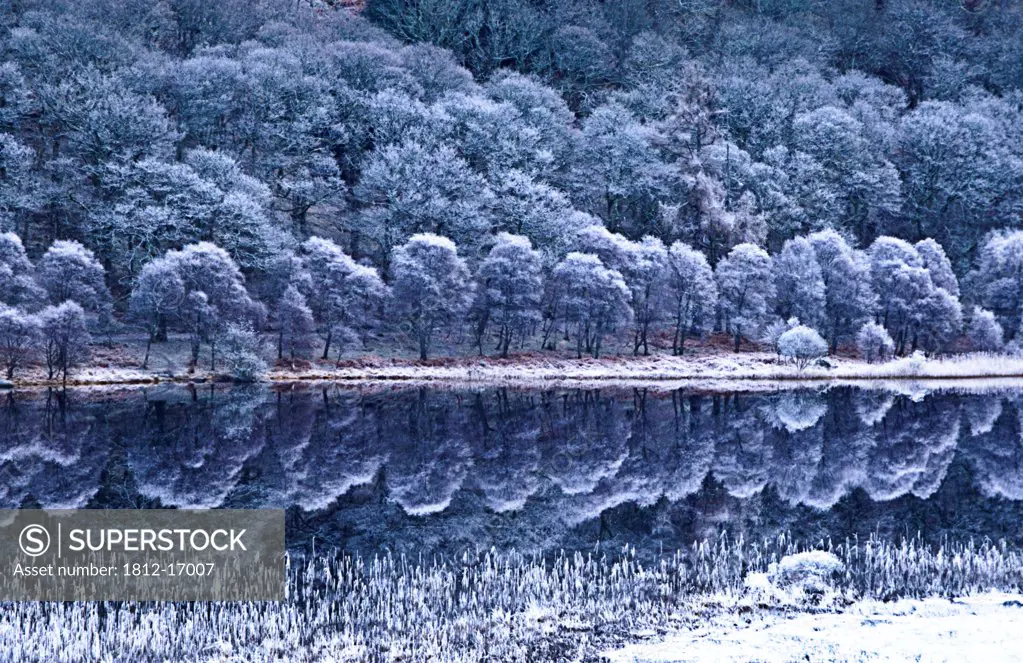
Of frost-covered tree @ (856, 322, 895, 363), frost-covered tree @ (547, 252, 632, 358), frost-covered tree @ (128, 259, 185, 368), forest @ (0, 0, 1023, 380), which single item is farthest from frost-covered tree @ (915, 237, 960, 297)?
frost-covered tree @ (128, 259, 185, 368)

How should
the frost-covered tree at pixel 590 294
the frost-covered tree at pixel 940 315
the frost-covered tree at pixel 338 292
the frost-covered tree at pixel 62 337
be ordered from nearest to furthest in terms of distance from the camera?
1. the frost-covered tree at pixel 62 337
2. the frost-covered tree at pixel 338 292
3. the frost-covered tree at pixel 590 294
4. the frost-covered tree at pixel 940 315

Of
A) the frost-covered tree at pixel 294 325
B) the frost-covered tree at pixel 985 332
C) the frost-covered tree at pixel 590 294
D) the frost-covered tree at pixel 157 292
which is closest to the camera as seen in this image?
the frost-covered tree at pixel 157 292

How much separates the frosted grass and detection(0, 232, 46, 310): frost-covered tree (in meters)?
49.9

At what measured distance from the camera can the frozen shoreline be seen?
6425 cm

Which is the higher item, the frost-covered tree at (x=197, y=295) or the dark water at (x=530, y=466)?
the frost-covered tree at (x=197, y=295)

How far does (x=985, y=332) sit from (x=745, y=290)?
62.8ft

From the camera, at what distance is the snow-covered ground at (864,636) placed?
47.2ft

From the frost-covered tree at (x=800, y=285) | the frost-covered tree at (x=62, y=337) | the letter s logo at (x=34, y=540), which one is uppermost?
the frost-covered tree at (x=800, y=285)

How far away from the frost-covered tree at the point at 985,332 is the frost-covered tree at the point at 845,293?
310 inches

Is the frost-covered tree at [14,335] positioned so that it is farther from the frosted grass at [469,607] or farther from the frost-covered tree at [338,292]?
the frosted grass at [469,607]

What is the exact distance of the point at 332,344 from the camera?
7212cm

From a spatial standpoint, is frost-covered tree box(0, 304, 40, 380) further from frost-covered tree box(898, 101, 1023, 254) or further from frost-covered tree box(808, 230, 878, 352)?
frost-covered tree box(898, 101, 1023, 254)

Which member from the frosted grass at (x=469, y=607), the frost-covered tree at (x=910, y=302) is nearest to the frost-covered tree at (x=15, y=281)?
the frosted grass at (x=469, y=607)

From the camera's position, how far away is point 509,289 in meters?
72.8
